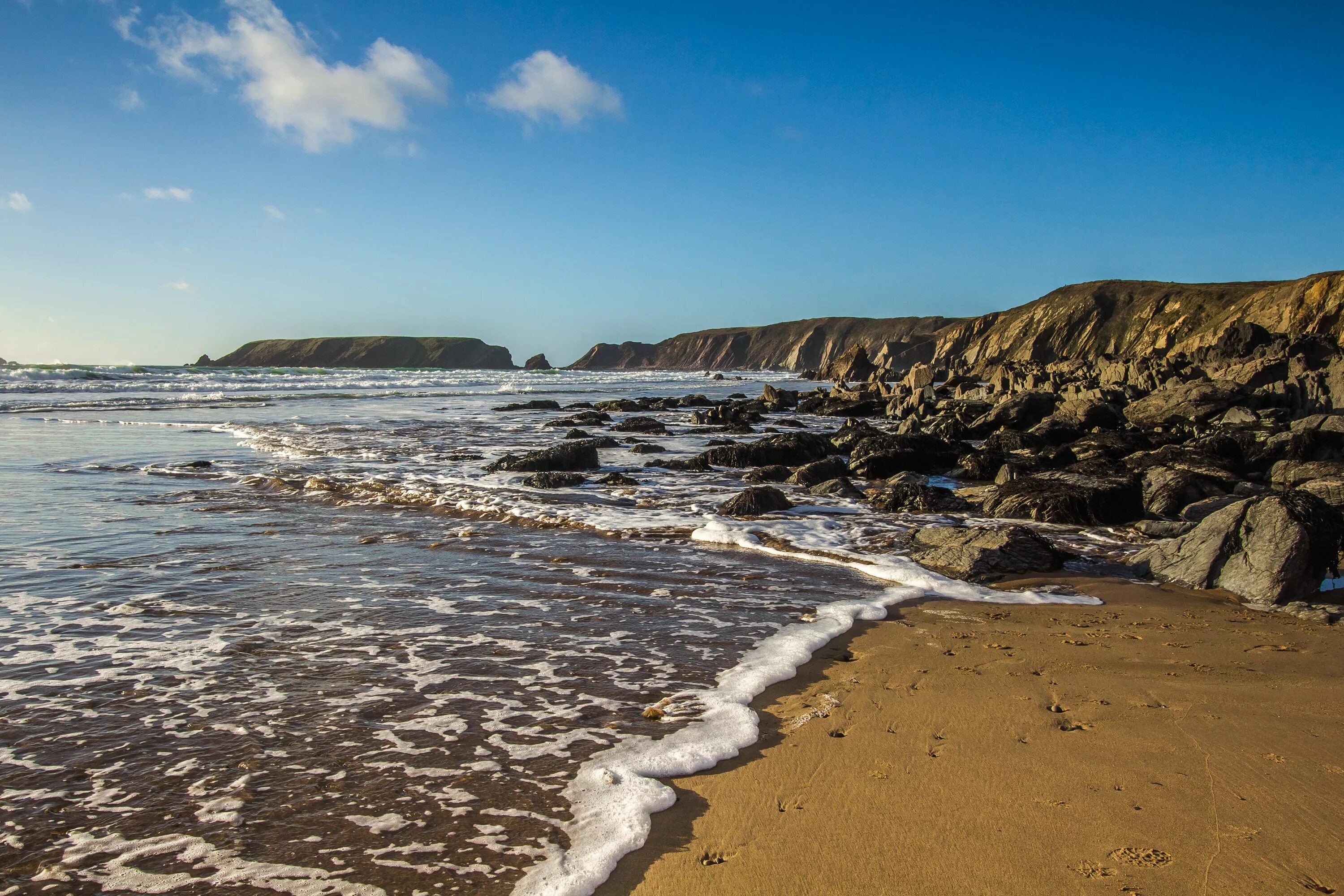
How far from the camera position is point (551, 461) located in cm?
1260

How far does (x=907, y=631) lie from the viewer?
202 inches

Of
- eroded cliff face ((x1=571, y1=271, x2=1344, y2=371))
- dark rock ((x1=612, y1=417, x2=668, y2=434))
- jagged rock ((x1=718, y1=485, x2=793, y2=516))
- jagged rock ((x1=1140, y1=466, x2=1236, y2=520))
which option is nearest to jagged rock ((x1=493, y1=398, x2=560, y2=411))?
dark rock ((x1=612, y1=417, x2=668, y2=434))

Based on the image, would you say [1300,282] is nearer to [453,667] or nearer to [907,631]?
[907,631]

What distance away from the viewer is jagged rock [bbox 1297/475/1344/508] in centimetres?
778

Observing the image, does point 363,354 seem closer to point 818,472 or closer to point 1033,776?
point 818,472

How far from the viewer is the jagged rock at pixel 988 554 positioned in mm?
6477

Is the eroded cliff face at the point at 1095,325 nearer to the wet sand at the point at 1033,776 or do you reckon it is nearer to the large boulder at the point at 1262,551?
the large boulder at the point at 1262,551

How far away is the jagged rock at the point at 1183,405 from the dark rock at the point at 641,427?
1132cm

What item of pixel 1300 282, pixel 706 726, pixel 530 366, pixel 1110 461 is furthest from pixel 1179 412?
pixel 530 366

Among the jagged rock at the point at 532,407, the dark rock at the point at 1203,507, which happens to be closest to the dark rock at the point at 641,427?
the jagged rock at the point at 532,407

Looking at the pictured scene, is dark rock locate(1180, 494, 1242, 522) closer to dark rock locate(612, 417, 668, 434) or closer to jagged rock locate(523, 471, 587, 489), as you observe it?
jagged rock locate(523, 471, 587, 489)

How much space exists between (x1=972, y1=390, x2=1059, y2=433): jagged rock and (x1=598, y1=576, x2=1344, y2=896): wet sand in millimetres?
13986

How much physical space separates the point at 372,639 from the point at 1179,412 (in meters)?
18.1

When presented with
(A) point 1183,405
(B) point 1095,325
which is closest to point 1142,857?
(A) point 1183,405
